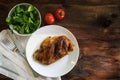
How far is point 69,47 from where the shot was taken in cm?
139

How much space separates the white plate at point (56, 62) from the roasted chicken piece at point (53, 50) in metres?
0.02

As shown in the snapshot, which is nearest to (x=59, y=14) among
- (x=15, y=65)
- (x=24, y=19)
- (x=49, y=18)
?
(x=49, y=18)

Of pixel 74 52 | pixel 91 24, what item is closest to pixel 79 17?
pixel 91 24

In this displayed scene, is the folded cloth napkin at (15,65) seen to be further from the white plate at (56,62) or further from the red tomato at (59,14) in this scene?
the red tomato at (59,14)

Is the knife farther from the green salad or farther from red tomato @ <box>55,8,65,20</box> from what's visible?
red tomato @ <box>55,8,65,20</box>

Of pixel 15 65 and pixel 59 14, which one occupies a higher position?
pixel 59 14

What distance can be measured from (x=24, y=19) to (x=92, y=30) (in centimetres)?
31

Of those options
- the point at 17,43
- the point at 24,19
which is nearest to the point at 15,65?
the point at 17,43

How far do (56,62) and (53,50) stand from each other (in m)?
0.06

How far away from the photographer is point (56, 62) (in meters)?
1.40

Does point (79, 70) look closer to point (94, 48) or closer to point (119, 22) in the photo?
point (94, 48)

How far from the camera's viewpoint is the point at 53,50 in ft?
4.52

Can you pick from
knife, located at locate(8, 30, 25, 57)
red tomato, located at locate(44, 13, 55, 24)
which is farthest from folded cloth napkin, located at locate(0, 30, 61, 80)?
red tomato, located at locate(44, 13, 55, 24)

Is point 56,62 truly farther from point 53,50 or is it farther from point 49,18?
point 49,18
